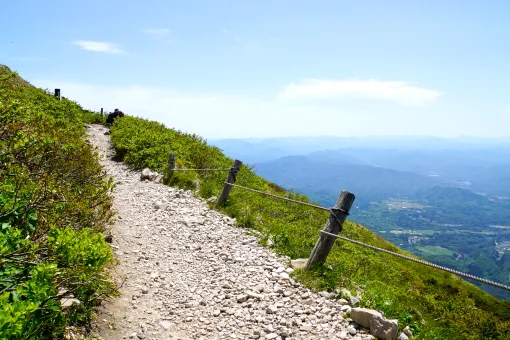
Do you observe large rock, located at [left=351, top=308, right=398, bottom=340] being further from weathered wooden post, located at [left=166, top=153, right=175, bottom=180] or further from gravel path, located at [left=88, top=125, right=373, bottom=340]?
weathered wooden post, located at [left=166, top=153, right=175, bottom=180]

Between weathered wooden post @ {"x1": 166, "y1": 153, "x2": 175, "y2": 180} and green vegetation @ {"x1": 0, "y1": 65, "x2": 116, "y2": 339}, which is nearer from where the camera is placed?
green vegetation @ {"x1": 0, "y1": 65, "x2": 116, "y2": 339}

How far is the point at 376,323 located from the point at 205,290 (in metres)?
3.91

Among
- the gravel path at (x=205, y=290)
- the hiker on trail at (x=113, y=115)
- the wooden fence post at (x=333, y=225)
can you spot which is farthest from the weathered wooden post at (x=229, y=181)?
the hiker on trail at (x=113, y=115)

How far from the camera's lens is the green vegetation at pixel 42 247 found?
354cm

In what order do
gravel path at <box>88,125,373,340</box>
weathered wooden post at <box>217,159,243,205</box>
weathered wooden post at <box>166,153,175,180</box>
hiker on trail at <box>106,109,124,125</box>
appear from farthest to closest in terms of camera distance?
hiker on trail at <box>106,109,124,125</box>
weathered wooden post at <box>166,153,175,180</box>
weathered wooden post at <box>217,159,243,205</box>
gravel path at <box>88,125,373,340</box>

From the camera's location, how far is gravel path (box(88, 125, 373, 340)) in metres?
6.12

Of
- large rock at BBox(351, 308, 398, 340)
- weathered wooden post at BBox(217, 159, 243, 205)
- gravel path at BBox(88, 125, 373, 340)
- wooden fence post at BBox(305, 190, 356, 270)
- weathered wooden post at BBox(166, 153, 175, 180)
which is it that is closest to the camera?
large rock at BBox(351, 308, 398, 340)

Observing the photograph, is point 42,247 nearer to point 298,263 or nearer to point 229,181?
point 298,263

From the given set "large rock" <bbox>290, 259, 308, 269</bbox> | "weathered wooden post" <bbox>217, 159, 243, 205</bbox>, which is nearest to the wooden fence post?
"large rock" <bbox>290, 259, 308, 269</bbox>

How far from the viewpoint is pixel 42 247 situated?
4895 mm

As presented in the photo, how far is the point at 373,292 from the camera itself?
6883 mm

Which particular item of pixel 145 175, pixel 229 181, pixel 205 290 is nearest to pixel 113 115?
pixel 145 175

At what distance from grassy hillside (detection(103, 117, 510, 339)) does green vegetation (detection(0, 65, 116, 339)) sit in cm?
467

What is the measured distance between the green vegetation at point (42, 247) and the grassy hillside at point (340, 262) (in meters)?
4.67
